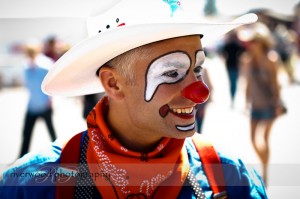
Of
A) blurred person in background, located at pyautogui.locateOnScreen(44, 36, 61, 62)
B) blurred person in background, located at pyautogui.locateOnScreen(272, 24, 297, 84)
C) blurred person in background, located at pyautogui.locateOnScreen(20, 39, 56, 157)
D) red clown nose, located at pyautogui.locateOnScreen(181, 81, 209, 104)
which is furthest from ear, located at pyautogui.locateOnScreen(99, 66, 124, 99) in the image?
blurred person in background, located at pyautogui.locateOnScreen(272, 24, 297, 84)

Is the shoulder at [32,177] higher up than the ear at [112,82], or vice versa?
the ear at [112,82]

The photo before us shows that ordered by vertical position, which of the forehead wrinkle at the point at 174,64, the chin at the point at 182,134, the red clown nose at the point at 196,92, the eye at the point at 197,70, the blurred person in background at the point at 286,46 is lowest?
the blurred person in background at the point at 286,46

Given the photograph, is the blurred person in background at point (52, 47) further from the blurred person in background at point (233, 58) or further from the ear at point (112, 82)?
the ear at point (112, 82)

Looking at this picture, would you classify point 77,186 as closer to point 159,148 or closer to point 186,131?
point 159,148

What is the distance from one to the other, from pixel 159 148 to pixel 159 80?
337 millimetres

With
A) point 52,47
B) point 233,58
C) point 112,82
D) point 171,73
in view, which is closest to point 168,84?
point 171,73

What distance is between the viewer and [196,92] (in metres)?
1.85

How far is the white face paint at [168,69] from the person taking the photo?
1881mm

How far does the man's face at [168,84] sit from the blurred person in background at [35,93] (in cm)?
374

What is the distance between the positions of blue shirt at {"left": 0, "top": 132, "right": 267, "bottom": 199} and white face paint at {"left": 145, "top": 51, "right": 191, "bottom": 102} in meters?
0.43

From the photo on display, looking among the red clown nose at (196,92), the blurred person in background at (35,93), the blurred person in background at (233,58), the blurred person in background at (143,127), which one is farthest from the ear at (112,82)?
the blurred person in background at (233,58)

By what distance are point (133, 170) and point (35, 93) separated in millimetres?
3849

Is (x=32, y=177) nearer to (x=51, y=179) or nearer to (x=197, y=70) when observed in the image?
(x=51, y=179)

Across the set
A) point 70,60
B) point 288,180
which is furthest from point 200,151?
point 288,180
